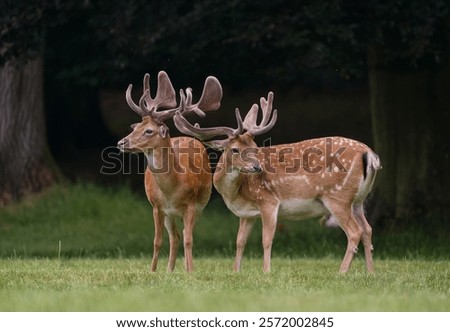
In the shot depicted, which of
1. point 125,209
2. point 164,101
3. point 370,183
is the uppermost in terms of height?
point 164,101

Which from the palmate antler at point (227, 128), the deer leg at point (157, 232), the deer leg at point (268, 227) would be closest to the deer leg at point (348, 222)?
the deer leg at point (268, 227)

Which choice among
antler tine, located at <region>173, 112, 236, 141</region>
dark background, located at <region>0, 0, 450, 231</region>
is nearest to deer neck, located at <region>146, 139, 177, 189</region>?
antler tine, located at <region>173, 112, 236, 141</region>

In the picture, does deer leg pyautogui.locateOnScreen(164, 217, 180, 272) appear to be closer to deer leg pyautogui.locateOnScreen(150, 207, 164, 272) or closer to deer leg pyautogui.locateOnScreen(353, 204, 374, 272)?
deer leg pyautogui.locateOnScreen(150, 207, 164, 272)

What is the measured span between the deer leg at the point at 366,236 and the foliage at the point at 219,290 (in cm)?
17

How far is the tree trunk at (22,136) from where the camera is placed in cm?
1802

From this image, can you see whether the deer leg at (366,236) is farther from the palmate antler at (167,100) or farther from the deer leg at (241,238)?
the palmate antler at (167,100)

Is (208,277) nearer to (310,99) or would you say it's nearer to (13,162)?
(13,162)

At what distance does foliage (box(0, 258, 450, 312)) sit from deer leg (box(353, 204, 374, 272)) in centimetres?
17

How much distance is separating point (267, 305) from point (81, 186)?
35.6ft

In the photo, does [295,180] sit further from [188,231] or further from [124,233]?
[124,233]

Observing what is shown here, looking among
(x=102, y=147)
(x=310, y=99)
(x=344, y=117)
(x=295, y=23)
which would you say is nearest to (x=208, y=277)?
(x=295, y=23)

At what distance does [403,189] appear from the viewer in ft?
51.1

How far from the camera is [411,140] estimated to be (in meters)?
15.7

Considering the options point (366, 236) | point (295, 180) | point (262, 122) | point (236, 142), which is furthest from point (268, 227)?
point (262, 122)
